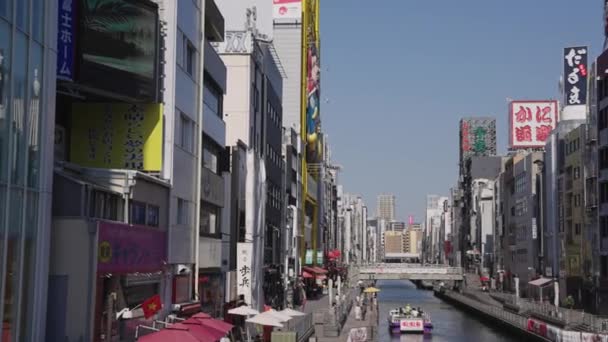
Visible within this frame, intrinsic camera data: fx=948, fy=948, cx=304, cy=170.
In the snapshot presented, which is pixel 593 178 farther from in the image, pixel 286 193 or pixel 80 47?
pixel 80 47

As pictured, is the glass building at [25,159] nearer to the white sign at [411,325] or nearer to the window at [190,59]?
the window at [190,59]

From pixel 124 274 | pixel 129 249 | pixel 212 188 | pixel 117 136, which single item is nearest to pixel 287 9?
pixel 212 188

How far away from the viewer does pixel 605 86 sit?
267ft

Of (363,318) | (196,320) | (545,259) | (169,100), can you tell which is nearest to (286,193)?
(363,318)

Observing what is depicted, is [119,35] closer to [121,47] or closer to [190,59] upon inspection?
[121,47]

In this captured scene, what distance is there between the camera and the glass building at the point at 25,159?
2275 cm

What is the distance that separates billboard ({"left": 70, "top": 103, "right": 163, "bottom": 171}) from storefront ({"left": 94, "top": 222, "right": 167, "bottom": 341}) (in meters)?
3.06

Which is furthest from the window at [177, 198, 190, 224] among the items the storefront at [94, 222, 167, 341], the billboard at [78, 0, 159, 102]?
the billboard at [78, 0, 159, 102]

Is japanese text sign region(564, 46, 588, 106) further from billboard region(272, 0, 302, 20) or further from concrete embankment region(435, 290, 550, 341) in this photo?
billboard region(272, 0, 302, 20)

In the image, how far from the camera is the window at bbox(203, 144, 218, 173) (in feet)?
162

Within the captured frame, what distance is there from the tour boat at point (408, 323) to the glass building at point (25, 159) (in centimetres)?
6440

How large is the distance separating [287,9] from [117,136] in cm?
8632

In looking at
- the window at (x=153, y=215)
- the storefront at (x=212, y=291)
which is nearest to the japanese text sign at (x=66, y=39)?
the window at (x=153, y=215)

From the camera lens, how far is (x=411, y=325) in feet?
286
